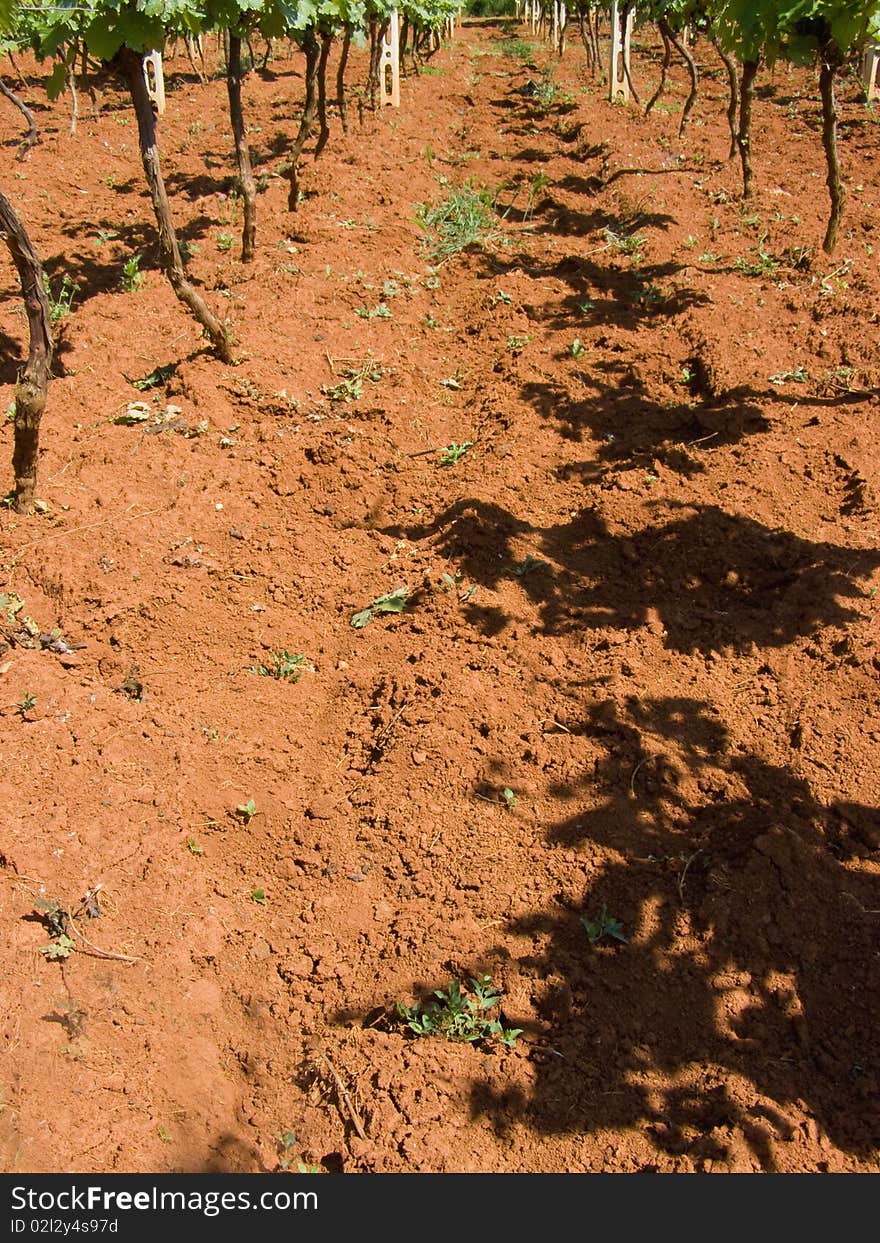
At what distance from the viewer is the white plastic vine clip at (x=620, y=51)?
46.3 feet

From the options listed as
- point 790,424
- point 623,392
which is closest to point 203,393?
point 623,392

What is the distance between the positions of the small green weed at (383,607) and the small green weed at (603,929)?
6.83 feet

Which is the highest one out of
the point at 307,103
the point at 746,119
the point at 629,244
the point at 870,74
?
the point at 870,74

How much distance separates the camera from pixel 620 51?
16.7m

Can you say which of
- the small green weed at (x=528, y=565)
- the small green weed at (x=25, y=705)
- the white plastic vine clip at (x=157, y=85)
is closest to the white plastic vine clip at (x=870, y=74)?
the white plastic vine clip at (x=157, y=85)

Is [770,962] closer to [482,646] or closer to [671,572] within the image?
[482,646]

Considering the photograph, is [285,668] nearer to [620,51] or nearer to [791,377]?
[791,377]

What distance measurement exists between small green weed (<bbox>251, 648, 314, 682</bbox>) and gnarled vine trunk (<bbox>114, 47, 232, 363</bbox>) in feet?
9.88

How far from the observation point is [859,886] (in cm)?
322

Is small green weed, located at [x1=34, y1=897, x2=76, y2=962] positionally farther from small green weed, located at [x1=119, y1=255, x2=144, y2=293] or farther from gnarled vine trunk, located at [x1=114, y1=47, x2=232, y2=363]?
small green weed, located at [x1=119, y1=255, x2=144, y2=293]

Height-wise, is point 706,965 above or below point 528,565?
below

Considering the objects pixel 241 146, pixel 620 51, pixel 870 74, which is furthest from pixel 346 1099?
Answer: pixel 620 51

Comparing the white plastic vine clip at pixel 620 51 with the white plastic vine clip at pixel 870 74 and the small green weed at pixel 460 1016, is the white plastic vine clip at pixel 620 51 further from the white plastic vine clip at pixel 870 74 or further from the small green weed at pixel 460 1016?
the small green weed at pixel 460 1016

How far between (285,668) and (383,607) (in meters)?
0.64
